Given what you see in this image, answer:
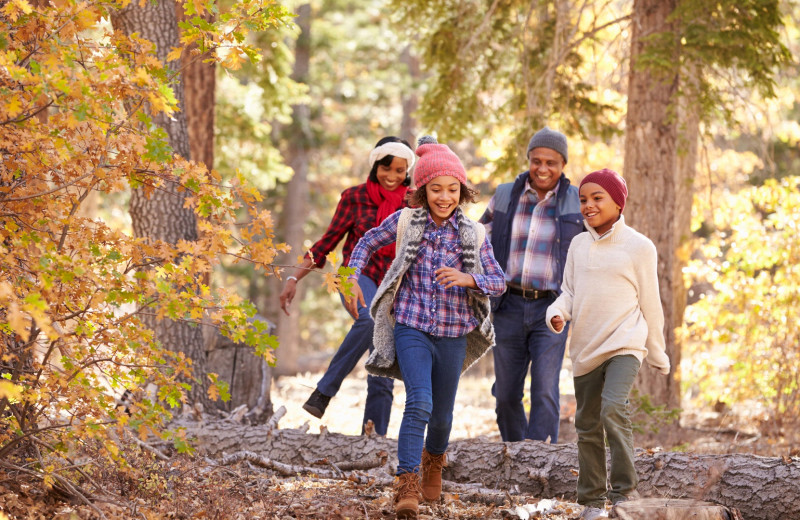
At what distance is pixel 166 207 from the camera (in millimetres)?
7176

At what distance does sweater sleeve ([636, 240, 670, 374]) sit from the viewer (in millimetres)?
4621

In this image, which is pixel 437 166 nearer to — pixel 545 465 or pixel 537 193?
pixel 537 193

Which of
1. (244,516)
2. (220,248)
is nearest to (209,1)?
(220,248)

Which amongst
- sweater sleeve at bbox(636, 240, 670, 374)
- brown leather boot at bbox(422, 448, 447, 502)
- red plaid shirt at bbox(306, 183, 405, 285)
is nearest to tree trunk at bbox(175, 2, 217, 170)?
red plaid shirt at bbox(306, 183, 405, 285)

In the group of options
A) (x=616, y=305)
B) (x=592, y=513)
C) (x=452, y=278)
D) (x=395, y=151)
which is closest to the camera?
(x=592, y=513)

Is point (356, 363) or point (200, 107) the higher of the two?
point (200, 107)

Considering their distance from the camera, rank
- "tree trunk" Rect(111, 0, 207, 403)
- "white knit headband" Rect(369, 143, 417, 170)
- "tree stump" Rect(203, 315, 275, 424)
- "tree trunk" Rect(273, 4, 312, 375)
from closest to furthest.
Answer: "white knit headband" Rect(369, 143, 417, 170) < "tree trunk" Rect(111, 0, 207, 403) < "tree stump" Rect(203, 315, 275, 424) < "tree trunk" Rect(273, 4, 312, 375)

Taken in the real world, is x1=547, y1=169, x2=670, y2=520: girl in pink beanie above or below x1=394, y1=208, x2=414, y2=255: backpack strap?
below

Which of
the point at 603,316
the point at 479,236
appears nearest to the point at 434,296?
the point at 479,236

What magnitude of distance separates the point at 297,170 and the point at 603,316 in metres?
17.2

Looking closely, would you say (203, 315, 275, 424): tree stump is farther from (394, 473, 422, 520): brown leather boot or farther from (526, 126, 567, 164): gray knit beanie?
(394, 473, 422, 520): brown leather boot

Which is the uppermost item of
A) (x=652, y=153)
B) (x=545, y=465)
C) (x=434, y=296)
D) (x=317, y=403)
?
(x=652, y=153)

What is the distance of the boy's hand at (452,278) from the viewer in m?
4.70

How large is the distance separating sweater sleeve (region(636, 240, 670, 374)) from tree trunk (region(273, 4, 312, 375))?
53.1 feet
